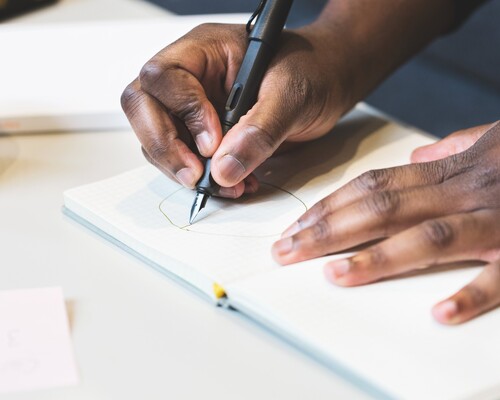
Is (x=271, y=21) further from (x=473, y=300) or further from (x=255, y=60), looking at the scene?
(x=473, y=300)

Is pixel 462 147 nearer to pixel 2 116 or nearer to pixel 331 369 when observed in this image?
pixel 331 369

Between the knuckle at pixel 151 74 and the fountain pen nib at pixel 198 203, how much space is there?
116 millimetres

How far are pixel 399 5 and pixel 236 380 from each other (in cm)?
58

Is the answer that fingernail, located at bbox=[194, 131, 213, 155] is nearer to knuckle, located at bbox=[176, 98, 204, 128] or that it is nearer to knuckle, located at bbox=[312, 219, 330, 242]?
knuckle, located at bbox=[176, 98, 204, 128]

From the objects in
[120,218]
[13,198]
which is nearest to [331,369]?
[120,218]

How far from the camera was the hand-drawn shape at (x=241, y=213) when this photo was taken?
714 mm

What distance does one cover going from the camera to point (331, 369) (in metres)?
0.58

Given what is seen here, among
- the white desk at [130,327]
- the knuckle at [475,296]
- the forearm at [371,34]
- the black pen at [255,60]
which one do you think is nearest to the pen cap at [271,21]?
the black pen at [255,60]

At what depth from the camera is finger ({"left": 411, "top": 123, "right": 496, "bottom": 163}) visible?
83 centimetres

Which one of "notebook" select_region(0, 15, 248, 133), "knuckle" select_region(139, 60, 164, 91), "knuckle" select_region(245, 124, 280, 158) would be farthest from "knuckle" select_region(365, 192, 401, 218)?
"notebook" select_region(0, 15, 248, 133)

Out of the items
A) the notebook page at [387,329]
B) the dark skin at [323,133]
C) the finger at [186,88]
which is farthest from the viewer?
the finger at [186,88]

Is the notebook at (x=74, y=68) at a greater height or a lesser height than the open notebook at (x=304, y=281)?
lesser

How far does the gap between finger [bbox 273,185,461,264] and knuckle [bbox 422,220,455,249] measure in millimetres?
25

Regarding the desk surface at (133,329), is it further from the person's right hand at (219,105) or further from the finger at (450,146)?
the finger at (450,146)
